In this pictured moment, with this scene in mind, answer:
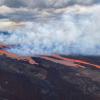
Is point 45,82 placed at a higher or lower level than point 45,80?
lower

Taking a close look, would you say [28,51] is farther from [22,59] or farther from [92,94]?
[92,94]

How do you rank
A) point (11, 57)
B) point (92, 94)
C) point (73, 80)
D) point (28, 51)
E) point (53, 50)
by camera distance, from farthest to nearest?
1. point (53, 50)
2. point (28, 51)
3. point (11, 57)
4. point (73, 80)
5. point (92, 94)

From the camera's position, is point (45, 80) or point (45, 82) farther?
point (45, 80)

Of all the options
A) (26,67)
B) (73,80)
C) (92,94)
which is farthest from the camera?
(26,67)

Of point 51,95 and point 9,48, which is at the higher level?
point 9,48

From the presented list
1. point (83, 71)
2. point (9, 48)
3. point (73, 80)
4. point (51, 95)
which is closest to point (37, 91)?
point (51, 95)
